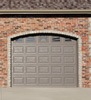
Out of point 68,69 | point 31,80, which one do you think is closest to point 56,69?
point 68,69

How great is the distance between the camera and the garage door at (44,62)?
40.8 feet

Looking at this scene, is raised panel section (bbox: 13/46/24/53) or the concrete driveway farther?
raised panel section (bbox: 13/46/24/53)

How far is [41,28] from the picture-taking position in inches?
482

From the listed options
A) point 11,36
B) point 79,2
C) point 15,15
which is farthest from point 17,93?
point 79,2

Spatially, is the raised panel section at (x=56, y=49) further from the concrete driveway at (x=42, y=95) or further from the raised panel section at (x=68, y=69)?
the concrete driveway at (x=42, y=95)

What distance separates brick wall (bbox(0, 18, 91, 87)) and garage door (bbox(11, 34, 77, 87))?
1.52 feet

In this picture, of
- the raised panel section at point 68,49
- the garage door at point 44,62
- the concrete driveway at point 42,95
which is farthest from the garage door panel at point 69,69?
the concrete driveway at point 42,95

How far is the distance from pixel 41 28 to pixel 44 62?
5.90 feet

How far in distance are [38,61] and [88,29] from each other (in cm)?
310

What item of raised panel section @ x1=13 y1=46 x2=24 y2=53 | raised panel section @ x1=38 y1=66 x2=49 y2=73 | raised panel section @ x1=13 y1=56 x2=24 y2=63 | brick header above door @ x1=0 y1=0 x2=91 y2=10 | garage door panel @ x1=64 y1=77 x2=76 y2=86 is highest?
brick header above door @ x1=0 y1=0 x2=91 y2=10

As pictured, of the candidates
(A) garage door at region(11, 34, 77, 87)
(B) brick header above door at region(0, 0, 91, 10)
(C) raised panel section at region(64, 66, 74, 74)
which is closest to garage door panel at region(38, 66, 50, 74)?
(A) garage door at region(11, 34, 77, 87)

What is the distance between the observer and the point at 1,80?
12250 mm

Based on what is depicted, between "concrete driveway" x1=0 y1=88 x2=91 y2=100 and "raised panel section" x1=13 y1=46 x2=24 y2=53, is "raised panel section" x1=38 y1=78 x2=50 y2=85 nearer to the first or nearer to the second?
"concrete driveway" x1=0 y1=88 x2=91 y2=100

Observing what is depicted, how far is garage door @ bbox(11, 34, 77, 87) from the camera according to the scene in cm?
1245
